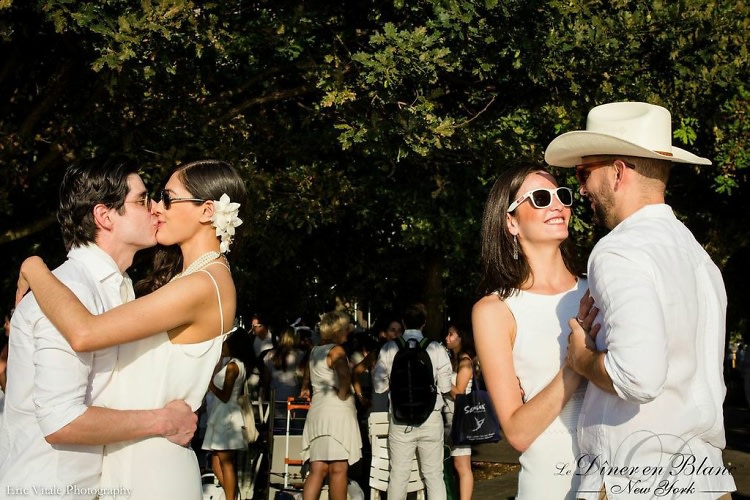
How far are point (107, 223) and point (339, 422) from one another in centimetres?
661

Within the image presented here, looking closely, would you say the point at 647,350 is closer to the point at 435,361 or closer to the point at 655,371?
the point at 655,371

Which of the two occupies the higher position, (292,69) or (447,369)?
(292,69)

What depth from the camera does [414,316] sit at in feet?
32.4

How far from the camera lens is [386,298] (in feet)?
65.5

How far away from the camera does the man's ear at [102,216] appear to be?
11.1 feet

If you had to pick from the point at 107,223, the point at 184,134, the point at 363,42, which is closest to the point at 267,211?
the point at 184,134

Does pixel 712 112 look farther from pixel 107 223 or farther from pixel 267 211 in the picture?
pixel 107 223

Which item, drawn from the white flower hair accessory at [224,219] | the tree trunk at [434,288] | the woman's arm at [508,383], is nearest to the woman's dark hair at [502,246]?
the woman's arm at [508,383]

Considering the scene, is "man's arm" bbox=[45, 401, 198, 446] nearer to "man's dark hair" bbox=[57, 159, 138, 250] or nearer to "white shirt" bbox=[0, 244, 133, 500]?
"white shirt" bbox=[0, 244, 133, 500]

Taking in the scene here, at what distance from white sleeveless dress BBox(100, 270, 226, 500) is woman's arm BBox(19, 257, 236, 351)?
0.06m

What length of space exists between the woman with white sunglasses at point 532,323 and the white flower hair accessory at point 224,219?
938 millimetres

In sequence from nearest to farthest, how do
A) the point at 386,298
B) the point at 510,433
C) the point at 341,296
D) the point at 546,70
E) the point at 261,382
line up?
the point at 510,433 → the point at 546,70 → the point at 261,382 → the point at 341,296 → the point at 386,298

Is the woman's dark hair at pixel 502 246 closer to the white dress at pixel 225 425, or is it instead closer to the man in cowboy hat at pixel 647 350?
the man in cowboy hat at pixel 647 350

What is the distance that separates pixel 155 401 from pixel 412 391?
6.31 m
